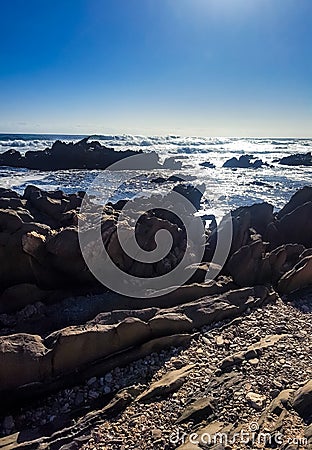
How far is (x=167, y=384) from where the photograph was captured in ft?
18.2

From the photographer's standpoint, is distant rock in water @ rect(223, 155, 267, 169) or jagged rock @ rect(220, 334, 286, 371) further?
distant rock in water @ rect(223, 155, 267, 169)

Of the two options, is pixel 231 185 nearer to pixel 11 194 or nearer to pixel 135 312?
pixel 11 194

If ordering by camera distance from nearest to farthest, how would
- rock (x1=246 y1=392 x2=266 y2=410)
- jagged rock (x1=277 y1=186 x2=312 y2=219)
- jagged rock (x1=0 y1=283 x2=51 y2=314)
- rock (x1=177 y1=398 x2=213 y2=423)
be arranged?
rock (x1=177 y1=398 x2=213 y2=423) < rock (x1=246 y1=392 x2=266 y2=410) < jagged rock (x1=0 y1=283 x2=51 y2=314) < jagged rock (x1=277 y1=186 x2=312 y2=219)

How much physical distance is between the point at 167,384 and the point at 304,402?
1.96m

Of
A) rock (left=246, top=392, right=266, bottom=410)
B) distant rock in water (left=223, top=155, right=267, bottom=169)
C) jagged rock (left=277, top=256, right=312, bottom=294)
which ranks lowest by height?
rock (left=246, top=392, right=266, bottom=410)

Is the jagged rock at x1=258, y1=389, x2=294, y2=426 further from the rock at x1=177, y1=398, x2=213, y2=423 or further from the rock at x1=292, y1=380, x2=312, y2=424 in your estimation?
the rock at x1=177, y1=398, x2=213, y2=423

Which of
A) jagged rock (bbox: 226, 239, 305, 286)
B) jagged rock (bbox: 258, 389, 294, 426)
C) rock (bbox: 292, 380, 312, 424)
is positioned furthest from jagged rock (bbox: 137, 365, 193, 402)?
jagged rock (bbox: 226, 239, 305, 286)

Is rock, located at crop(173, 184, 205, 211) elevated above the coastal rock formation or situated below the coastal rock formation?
above

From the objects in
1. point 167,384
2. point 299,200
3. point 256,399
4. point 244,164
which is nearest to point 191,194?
point 299,200

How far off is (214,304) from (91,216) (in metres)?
4.49

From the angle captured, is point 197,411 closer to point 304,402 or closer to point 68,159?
point 304,402

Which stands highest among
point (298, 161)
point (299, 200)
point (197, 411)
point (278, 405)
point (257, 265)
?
point (298, 161)

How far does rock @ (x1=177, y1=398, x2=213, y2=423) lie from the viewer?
492 centimetres

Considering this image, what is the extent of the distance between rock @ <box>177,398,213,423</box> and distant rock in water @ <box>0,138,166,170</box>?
4100 cm
